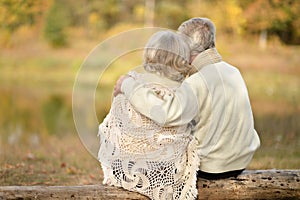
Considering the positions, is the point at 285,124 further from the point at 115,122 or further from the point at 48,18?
the point at 48,18

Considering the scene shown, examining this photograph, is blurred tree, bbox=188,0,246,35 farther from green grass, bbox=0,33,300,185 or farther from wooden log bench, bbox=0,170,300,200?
wooden log bench, bbox=0,170,300,200

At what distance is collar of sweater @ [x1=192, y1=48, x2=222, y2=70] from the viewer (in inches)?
123

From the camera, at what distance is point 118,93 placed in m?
3.07

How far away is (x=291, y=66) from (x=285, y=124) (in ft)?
42.7

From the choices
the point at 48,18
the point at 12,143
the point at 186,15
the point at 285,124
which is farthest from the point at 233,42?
the point at 12,143

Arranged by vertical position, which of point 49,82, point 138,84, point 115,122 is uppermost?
point 138,84

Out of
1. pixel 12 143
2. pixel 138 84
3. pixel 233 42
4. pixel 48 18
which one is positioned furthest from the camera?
pixel 48 18

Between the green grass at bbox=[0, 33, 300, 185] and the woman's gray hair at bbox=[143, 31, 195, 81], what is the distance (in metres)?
1.61

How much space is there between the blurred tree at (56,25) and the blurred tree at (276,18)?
930cm

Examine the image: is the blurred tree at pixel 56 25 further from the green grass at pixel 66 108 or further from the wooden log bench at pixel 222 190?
the wooden log bench at pixel 222 190

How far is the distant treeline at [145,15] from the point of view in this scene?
2361cm

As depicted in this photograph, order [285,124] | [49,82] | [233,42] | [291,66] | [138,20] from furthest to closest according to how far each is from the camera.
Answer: [138,20], [233,42], [291,66], [49,82], [285,124]

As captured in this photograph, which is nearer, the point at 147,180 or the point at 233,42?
the point at 147,180

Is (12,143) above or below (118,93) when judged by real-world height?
below
